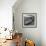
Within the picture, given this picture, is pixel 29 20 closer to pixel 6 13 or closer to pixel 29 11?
pixel 29 11

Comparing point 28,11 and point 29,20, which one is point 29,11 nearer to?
point 28,11

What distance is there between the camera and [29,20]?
5.82 m

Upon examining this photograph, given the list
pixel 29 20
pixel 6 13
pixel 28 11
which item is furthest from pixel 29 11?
pixel 6 13

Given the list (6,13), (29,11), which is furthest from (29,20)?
(6,13)

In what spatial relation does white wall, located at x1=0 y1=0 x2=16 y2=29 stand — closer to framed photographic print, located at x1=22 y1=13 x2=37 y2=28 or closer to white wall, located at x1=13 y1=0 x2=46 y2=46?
white wall, located at x1=13 y1=0 x2=46 y2=46

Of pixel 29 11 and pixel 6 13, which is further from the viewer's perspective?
pixel 29 11

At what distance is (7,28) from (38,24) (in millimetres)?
1871

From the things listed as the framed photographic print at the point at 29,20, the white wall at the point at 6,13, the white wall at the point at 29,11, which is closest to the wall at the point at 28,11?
the white wall at the point at 29,11

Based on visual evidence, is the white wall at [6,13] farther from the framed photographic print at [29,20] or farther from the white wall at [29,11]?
the framed photographic print at [29,20]

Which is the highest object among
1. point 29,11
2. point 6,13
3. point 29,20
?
point 29,11

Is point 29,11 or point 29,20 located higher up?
point 29,11

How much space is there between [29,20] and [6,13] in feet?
5.09

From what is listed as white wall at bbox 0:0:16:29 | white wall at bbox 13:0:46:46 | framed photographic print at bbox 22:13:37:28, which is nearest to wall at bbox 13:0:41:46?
white wall at bbox 13:0:46:46

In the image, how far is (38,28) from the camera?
584 cm
